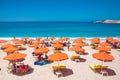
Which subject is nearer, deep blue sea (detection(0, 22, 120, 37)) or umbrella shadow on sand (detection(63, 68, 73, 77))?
umbrella shadow on sand (detection(63, 68, 73, 77))

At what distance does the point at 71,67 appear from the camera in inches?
537

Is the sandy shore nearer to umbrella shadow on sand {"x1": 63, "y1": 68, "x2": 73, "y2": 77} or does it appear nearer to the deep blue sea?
umbrella shadow on sand {"x1": 63, "y1": 68, "x2": 73, "y2": 77}

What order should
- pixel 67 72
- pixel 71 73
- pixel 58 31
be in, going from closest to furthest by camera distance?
pixel 71 73 < pixel 67 72 < pixel 58 31

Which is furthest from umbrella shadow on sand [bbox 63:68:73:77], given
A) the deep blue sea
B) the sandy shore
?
the deep blue sea

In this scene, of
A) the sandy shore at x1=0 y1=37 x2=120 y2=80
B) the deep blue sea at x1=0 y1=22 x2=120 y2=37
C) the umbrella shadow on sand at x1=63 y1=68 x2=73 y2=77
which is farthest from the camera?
the deep blue sea at x1=0 y1=22 x2=120 y2=37

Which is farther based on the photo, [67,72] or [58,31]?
[58,31]

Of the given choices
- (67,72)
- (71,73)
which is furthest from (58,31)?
(71,73)

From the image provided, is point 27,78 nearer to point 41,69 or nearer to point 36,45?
point 41,69

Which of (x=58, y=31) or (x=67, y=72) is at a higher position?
(x=67, y=72)

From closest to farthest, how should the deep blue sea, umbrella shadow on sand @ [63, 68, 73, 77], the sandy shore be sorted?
1. the sandy shore
2. umbrella shadow on sand @ [63, 68, 73, 77]
3. the deep blue sea

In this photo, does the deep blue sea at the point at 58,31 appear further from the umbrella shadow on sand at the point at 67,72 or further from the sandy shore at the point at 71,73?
the umbrella shadow on sand at the point at 67,72

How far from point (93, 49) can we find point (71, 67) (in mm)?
8288

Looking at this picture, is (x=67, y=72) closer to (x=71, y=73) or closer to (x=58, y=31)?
(x=71, y=73)

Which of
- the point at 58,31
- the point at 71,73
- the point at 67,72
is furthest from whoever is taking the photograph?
the point at 58,31
